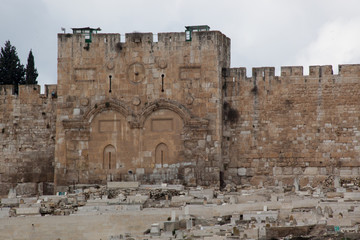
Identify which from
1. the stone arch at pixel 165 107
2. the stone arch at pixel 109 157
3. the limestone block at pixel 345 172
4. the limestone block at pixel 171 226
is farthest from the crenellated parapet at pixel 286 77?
the limestone block at pixel 171 226

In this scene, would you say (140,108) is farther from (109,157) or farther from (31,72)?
(31,72)

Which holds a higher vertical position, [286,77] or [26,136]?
[286,77]

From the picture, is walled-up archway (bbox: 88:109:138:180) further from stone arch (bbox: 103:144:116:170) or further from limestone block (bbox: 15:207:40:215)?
limestone block (bbox: 15:207:40:215)

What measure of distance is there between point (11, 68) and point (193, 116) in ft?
31.5

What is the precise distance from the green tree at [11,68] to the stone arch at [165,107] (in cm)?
783

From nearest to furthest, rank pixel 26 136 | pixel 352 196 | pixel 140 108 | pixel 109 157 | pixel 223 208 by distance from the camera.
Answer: pixel 223 208
pixel 352 196
pixel 140 108
pixel 109 157
pixel 26 136

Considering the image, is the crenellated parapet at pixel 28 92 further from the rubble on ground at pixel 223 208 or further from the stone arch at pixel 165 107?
the rubble on ground at pixel 223 208

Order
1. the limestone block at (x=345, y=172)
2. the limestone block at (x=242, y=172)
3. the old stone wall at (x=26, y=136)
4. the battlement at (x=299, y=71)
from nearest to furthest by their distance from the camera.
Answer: the limestone block at (x=345, y=172), the battlement at (x=299, y=71), the limestone block at (x=242, y=172), the old stone wall at (x=26, y=136)

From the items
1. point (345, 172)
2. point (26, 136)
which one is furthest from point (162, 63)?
point (345, 172)

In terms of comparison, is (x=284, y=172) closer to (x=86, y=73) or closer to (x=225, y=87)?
(x=225, y=87)

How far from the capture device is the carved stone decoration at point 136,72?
115 feet

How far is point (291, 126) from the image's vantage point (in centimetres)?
3472

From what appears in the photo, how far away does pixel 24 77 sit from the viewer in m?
41.5

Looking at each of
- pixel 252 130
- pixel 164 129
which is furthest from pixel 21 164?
pixel 252 130
